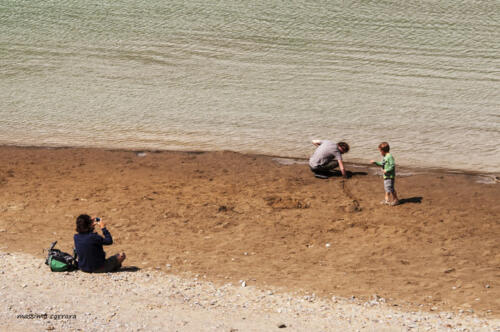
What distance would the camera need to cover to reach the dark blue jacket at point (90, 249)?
8039mm

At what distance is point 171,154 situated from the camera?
48.3ft

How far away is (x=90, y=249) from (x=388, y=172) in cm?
533

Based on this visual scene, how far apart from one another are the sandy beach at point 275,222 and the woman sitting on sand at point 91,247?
704mm

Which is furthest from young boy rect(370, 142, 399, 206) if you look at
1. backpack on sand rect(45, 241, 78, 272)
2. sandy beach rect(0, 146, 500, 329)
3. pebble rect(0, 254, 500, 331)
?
backpack on sand rect(45, 241, 78, 272)

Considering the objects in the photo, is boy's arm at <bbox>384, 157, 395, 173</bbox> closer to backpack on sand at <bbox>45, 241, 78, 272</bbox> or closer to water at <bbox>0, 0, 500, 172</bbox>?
water at <bbox>0, 0, 500, 172</bbox>

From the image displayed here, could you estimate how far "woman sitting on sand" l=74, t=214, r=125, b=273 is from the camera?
26.3 feet

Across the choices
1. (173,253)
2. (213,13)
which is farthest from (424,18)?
(173,253)

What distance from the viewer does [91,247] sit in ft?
26.5

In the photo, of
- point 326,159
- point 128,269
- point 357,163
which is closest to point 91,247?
point 128,269

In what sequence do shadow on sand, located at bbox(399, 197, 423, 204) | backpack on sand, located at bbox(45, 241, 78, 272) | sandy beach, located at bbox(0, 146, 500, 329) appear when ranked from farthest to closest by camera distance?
shadow on sand, located at bbox(399, 197, 423, 204) < sandy beach, located at bbox(0, 146, 500, 329) < backpack on sand, located at bbox(45, 241, 78, 272)

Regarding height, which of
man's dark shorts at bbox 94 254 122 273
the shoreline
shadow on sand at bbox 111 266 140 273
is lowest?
the shoreline

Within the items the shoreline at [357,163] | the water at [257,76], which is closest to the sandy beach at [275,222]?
the shoreline at [357,163]

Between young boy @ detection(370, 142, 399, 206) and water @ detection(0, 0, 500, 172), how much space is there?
3.64 metres

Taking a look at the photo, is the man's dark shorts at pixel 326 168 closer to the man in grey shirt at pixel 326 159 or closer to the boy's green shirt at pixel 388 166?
the man in grey shirt at pixel 326 159
